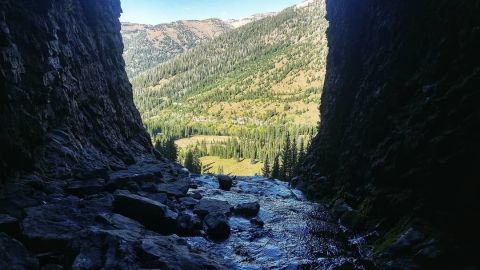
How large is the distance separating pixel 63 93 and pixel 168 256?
38.1 metres

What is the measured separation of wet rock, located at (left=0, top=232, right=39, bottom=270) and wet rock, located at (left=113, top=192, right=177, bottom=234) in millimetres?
14368

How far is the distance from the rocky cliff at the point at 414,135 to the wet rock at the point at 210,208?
1493 cm

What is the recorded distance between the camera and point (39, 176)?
40.9 m

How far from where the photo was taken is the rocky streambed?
87.0ft

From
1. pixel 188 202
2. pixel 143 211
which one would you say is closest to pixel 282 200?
pixel 188 202

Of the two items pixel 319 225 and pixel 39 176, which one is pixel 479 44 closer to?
pixel 319 225

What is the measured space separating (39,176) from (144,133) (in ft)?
191

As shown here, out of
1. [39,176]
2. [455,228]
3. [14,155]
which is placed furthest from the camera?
[39,176]

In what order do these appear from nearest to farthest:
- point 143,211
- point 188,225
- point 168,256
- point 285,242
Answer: point 168,256 → point 143,211 → point 188,225 → point 285,242

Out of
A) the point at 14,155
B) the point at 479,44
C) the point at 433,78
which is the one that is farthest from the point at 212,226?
the point at 479,44

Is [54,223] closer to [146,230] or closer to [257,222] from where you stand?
[146,230]

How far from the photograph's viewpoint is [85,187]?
140 feet

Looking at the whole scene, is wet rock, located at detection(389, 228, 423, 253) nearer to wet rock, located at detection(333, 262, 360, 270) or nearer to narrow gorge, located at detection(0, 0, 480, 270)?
narrow gorge, located at detection(0, 0, 480, 270)

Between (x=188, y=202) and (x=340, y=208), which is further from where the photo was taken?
(x=340, y=208)
